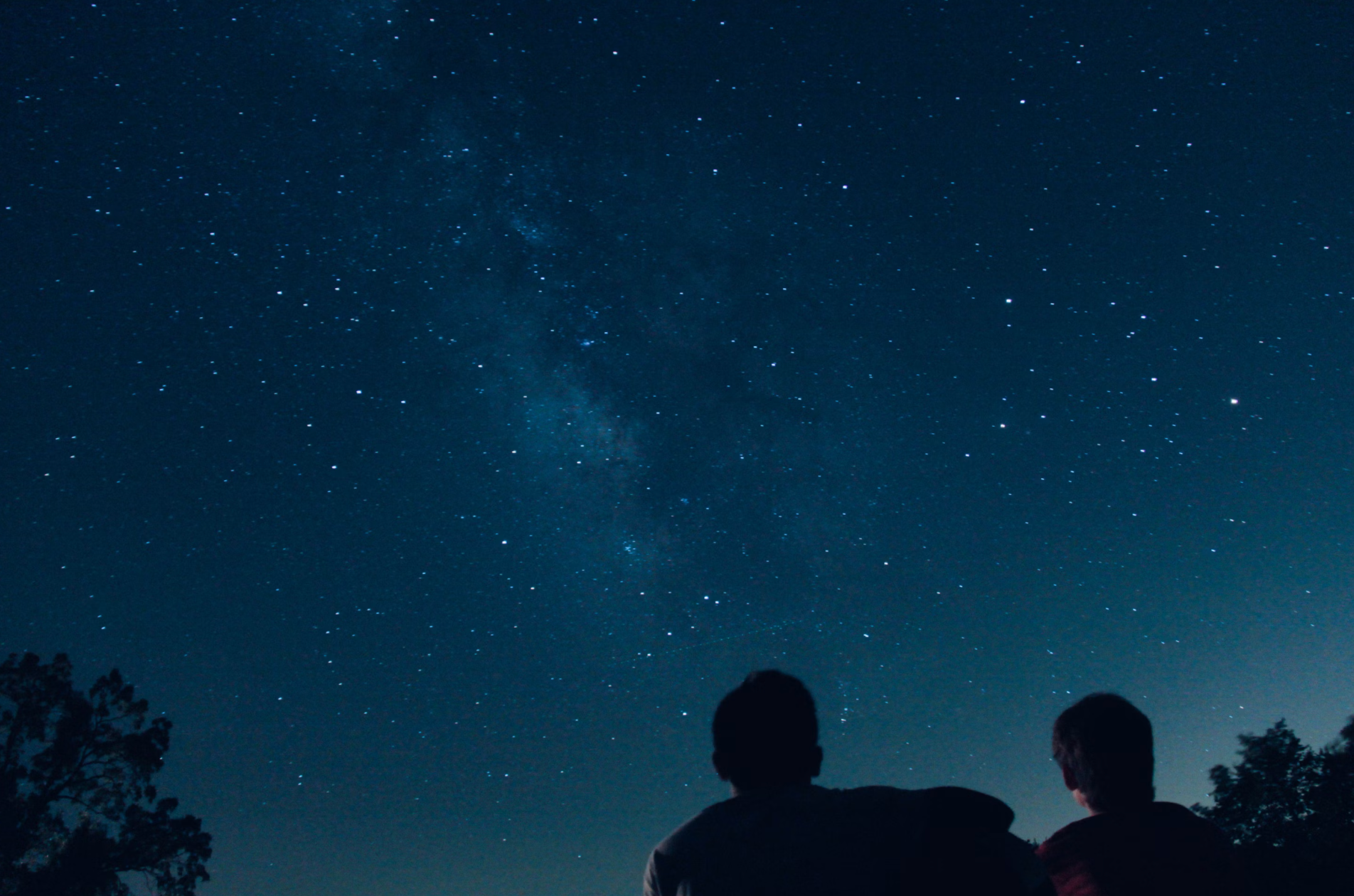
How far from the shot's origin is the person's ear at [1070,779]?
7.17ft

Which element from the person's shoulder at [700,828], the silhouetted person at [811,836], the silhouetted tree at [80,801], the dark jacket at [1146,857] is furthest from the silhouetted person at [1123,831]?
the silhouetted tree at [80,801]

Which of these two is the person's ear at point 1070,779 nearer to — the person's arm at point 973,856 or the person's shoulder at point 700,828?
the person's arm at point 973,856

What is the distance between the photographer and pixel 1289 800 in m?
22.7

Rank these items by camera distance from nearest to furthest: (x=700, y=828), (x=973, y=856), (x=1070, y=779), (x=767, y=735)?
(x=973, y=856), (x=700, y=828), (x=767, y=735), (x=1070, y=779)

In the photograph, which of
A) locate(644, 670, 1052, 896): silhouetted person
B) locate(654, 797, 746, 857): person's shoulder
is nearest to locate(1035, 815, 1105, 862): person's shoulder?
locate(644, 670, 1052, 896): silhouetted person

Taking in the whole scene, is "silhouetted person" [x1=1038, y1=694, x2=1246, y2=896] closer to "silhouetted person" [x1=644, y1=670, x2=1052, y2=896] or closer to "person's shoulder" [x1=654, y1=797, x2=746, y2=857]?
"silhouetted person" [x1=644, y1=670, x2=1052, y2=896]

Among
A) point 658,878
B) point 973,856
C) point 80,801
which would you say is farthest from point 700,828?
point 80,801

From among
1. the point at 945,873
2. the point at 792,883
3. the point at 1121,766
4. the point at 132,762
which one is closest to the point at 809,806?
the point at 792,883

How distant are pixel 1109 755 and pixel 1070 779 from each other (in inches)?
7.3

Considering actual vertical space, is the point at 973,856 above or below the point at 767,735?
below

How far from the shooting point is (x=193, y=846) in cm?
1560

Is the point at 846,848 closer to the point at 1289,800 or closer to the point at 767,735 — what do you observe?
the point at 767,735

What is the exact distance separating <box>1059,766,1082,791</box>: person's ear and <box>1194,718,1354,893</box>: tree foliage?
23.6 m

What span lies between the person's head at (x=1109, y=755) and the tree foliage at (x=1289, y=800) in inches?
931
